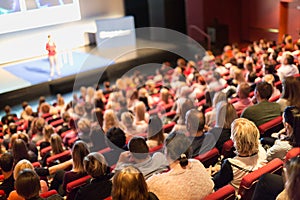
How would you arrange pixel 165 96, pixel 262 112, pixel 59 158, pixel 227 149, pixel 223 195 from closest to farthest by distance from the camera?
pixel 223 195 < pixel 227 149 < pixel 262 112 < pixel 59 158 < pixel 165 96

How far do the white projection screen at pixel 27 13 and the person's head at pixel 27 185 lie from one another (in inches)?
285

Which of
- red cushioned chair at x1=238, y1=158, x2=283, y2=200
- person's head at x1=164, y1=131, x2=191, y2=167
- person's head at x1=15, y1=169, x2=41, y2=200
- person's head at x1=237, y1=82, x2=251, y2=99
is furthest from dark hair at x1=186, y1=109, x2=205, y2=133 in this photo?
person's head at x1=15, y1=169, x2=41, y2=200

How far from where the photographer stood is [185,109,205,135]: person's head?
13.5 ft

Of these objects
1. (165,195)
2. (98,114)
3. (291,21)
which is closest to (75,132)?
(98,114)

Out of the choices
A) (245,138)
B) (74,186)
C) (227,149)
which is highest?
(245,138)

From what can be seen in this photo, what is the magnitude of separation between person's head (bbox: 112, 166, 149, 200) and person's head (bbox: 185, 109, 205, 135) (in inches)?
61.1

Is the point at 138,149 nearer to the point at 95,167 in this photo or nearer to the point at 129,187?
the point at 95,167

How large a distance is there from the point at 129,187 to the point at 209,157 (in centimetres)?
139

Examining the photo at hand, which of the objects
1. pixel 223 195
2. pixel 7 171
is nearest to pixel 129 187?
pixel 223 195

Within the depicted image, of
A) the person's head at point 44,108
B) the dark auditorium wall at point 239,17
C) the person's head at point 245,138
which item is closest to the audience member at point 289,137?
the person's head at point 245,138

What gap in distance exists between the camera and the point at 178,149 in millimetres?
3133

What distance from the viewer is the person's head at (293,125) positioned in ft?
11.1

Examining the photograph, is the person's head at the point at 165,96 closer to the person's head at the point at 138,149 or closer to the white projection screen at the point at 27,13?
the person's head at the point at 138,149

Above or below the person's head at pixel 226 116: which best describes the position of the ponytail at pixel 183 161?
above
